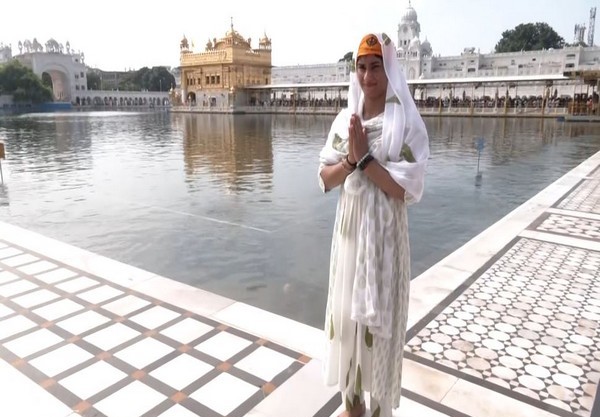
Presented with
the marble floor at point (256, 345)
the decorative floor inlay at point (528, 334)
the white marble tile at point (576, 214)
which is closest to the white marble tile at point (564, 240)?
the marble floor at point (256, 345)

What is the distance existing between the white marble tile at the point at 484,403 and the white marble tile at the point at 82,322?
7.78 feet

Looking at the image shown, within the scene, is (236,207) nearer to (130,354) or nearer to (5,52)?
(130,354)

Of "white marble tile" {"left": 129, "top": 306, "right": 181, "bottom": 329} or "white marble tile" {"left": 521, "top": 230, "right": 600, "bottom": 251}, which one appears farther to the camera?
"white marble tile" {"left": 521, "top": 230, "right": 600, "bottom": 251}

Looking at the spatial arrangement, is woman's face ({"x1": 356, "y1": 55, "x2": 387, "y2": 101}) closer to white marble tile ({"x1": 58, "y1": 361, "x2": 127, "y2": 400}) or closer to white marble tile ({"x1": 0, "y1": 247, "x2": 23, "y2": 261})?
white marble tile ({"x1": 58, "y1": 361, "x2": 127, "y2": 400})

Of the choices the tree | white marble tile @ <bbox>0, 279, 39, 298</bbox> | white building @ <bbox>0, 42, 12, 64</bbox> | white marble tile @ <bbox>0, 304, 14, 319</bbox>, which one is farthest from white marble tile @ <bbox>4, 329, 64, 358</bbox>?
white building @ <bbox>0, 42, 12, 64</bbox>

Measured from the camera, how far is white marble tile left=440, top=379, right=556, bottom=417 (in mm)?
2299

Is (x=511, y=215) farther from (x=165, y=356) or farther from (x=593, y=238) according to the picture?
(x=165, y=356)

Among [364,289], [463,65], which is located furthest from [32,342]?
[463,65]

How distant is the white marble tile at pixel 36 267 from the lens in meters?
4.20

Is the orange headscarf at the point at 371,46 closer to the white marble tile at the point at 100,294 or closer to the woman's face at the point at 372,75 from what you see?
the woman's face at the point at 372,75

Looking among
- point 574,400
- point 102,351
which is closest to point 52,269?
point 102,351

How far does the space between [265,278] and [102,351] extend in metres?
1.68

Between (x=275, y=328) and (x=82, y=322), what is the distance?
139cm

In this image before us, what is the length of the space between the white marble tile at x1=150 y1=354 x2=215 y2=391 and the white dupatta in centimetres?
121
